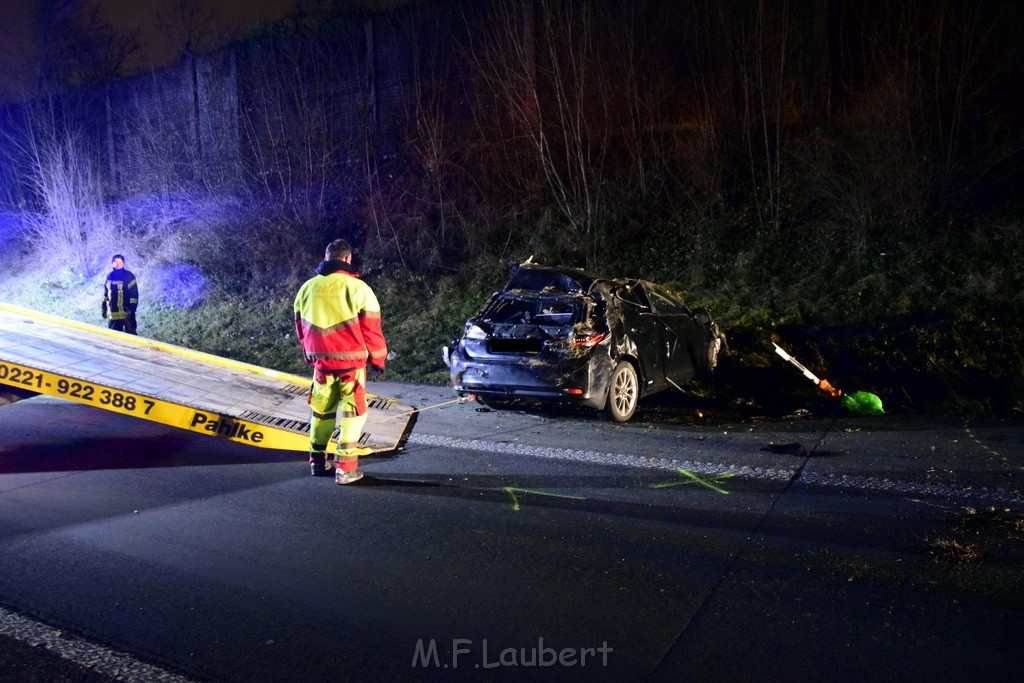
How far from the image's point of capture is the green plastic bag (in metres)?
8.78

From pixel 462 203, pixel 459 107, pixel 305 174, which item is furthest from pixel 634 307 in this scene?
pixel 305 174

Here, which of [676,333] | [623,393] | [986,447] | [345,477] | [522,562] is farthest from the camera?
[676,333]

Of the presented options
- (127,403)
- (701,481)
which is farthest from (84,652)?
(701,481)

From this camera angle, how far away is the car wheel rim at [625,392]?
858 cm

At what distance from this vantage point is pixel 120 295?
12195 millimetres

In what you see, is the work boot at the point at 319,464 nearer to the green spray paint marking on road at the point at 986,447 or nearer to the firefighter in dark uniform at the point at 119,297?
the green spray paint marking on road at the point at 986,447

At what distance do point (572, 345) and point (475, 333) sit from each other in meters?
1.13

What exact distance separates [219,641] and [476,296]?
40.2ft

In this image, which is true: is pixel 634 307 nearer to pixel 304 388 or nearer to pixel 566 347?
pixel 566 347

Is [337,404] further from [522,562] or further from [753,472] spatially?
[753,472]

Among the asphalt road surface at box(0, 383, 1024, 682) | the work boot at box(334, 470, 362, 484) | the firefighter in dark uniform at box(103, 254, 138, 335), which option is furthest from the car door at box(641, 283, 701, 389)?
the firefighter in dark uniform at box(103, 254, 138, 335)

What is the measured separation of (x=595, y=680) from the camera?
3.29 meters

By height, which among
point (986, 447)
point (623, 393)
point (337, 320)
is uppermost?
point (337, 320)

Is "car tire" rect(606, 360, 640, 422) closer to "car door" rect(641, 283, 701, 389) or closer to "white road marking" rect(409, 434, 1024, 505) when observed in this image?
"car door" rect(641, 283, 701, 389)
